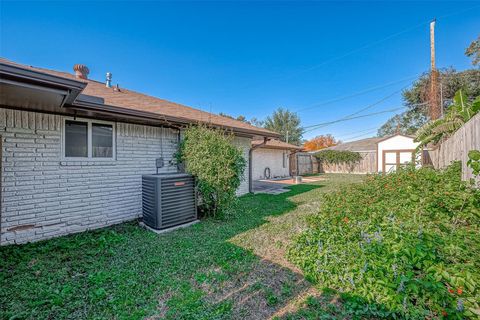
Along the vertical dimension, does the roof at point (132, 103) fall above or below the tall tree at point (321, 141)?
below

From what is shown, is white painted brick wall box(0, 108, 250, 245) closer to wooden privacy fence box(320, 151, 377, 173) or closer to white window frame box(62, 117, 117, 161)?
white window frame box(62, 117, 117, 161)

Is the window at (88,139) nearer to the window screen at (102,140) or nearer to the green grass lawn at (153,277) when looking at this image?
the window screen at (102,140)

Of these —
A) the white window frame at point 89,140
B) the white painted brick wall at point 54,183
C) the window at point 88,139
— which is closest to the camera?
the white painted brick wall at point 54,183

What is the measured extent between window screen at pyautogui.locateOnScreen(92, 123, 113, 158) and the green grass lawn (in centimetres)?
177

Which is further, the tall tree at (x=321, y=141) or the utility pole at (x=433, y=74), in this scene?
the tall tree at (x=321, y=141)

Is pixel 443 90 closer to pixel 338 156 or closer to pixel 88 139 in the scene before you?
pixel 338 156

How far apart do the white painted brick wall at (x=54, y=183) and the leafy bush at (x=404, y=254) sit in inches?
166

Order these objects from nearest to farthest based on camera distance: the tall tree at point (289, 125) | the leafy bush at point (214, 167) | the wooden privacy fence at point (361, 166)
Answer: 1. the leafy bush at point (214, 167)
2. the wooden privacy fence at point (361, 166)
3. the tall tree at point (289, 125)

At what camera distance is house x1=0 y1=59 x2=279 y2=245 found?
3.40 meters

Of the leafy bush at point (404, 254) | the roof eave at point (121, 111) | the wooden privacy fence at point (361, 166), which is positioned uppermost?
the roof eave at point (121, 111)

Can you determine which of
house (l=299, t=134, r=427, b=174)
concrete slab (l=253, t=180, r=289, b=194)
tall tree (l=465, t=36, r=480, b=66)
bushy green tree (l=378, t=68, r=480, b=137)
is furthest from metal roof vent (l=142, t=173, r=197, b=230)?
tall tree (l=465, t=36, r=480, b=66)

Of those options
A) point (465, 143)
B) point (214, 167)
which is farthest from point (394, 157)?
point (214, 167)

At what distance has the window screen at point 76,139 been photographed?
14.1 ft

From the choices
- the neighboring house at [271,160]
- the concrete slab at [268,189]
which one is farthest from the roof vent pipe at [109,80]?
the neighboring house at [271,160]
